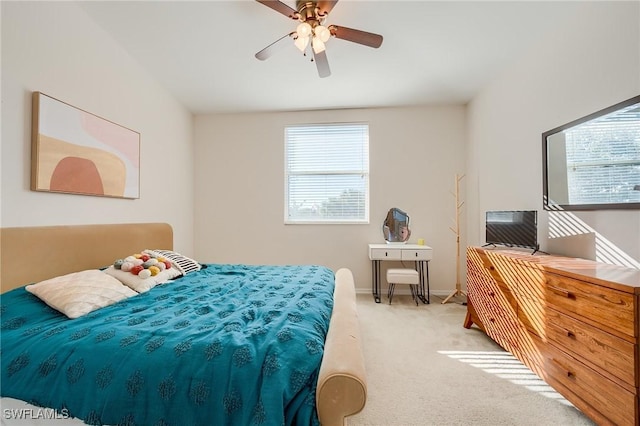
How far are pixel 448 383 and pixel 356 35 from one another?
2.60 meters

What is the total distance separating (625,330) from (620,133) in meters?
1.21

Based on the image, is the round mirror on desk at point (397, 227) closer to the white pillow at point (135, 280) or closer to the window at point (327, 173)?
the window at point (327, 173)

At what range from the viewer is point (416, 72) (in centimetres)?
315

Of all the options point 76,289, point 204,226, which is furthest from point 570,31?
point 204,226

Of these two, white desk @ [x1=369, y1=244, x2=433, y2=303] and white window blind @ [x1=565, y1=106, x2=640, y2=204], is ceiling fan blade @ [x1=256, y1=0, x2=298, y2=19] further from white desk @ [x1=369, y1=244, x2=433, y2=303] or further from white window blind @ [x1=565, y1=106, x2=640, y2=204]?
white desk @ [x1=369, y1=244, x2=433, y2=303]

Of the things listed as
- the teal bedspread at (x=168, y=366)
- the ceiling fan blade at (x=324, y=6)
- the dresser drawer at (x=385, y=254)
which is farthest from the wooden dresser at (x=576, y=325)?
the ceiling fan blade at (x=324, y=6)

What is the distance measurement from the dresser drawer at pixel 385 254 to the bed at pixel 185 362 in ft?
6.93

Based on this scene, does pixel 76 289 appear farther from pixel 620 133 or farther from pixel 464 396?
pixel 620 133

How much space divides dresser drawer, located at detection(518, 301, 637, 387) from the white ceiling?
230 centimetres

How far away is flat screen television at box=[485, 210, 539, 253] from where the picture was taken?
7.80 ft

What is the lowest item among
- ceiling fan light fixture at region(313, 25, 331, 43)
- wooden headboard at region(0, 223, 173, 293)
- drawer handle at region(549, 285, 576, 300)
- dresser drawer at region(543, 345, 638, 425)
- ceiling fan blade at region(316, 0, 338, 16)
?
dresser drawer at region(543, 345, 638, 425)

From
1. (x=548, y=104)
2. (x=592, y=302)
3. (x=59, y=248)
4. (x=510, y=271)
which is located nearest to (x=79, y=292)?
(x=59, y=248)

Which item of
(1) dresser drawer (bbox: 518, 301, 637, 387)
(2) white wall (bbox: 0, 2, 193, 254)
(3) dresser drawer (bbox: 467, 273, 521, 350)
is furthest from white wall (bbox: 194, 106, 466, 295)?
(1) dresser drawer (bbox: 518, 301, 637, 387)

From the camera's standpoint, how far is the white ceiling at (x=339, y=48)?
2.27 m
